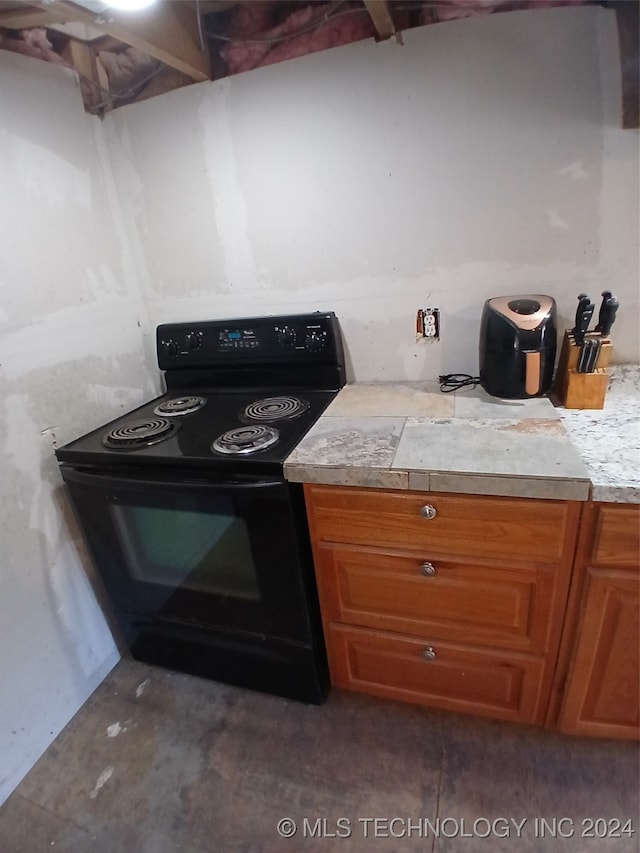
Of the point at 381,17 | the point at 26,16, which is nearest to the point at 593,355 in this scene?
the point at 381,17

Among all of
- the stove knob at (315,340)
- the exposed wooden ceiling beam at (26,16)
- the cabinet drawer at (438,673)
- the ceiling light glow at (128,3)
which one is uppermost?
the exposed wooden ceiling beam at (26,16)

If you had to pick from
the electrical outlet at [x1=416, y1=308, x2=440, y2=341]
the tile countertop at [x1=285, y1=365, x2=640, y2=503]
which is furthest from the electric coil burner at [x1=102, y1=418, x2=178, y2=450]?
the electrical outlet at [x1=416, y1=308, x2=440, y2=341]

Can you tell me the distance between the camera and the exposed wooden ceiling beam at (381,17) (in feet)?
3.52

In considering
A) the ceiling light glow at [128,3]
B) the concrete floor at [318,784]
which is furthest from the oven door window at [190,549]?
the ceiling light glow at [128,3]

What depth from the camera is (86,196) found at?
4.86 ft

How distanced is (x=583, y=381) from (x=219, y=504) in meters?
1.03

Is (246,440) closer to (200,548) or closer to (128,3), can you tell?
(200,548)

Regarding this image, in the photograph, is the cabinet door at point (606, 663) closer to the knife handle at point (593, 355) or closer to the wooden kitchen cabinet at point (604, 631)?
the wooden kitchen cabinet at point (604, 631)

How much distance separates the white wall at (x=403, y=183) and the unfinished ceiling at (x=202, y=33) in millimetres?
32

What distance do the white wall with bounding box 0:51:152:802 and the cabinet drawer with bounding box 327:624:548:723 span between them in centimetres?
88

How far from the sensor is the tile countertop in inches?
36.4

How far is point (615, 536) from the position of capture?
0.93 meters

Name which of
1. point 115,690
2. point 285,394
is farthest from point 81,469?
point 115,690

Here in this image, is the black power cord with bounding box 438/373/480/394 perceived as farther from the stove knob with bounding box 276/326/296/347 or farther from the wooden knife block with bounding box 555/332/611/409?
the stove knob with bounding box 276/326/296/347
